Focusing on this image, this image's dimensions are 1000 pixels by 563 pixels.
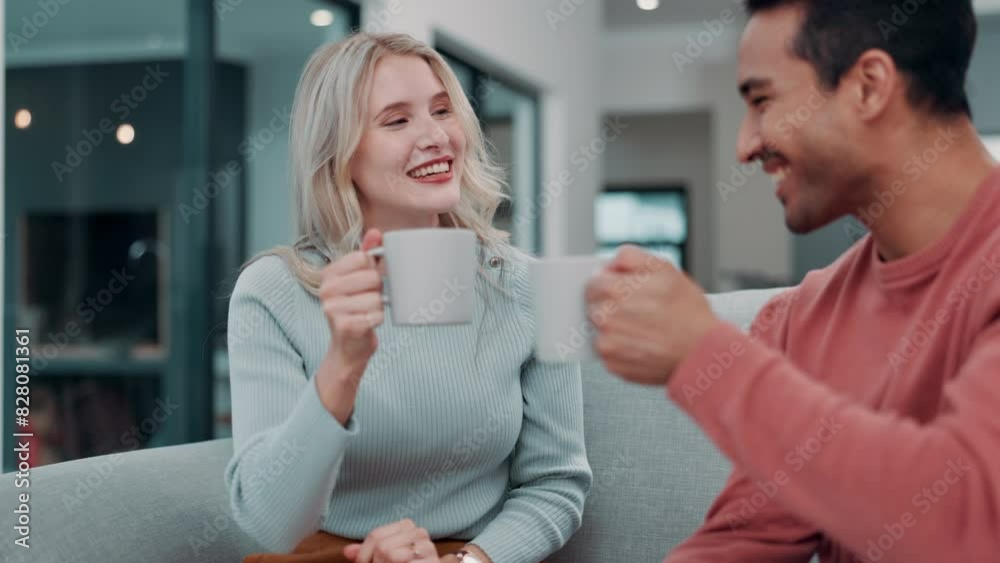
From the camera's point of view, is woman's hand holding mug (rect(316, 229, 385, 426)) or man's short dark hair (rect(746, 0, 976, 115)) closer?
man's short dark hair (rect(746, 0, 976, 115))

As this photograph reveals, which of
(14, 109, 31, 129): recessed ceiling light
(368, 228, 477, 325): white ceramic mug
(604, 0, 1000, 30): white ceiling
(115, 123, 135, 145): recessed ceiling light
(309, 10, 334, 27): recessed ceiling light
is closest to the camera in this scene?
(368, 228, 477, 325): white ceramic mug

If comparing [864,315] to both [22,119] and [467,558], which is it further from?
[22,119]

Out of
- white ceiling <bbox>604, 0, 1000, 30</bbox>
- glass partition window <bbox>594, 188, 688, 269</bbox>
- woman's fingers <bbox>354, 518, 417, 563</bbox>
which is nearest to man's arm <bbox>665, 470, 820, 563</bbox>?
woman's fingers <bbox>354, 518, 417, 563</bbox>

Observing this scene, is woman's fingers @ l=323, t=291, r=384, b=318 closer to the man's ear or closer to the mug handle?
the mug handle

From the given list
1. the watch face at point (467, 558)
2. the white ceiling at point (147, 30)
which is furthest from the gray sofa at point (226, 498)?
the white ceiling at point (147, 30)

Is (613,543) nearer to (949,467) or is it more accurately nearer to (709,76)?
(949,467)

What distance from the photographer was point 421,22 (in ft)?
15.4

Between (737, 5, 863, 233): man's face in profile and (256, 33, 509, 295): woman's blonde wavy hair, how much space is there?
29.6 inches

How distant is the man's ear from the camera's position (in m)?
0.90

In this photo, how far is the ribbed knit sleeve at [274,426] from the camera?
1.24 meters

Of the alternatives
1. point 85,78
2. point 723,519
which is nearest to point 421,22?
point 85,78

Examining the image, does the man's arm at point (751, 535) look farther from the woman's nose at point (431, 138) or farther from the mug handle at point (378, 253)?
the woman's nose at point (431, 138)

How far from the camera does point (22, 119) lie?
2.99 metres

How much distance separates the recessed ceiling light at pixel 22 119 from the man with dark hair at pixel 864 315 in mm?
2445
